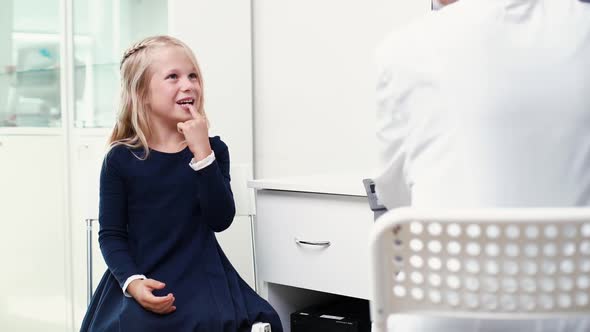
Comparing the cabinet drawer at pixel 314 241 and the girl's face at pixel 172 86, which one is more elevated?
the girl's face at pixel 172 86

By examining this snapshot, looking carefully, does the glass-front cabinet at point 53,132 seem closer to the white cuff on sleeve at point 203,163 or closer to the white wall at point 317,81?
the white wall at point 317,81

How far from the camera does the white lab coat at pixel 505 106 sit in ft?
3.04

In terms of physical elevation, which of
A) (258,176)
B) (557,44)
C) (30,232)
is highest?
(557,44)

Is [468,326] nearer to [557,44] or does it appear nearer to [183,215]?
[557,44]

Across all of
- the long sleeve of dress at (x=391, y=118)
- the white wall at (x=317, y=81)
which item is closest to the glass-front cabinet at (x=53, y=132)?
the white wall at (x=317, y=81)

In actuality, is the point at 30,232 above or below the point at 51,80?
below

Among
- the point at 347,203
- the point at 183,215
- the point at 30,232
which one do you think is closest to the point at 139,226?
the point at 183,215

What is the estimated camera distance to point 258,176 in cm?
277

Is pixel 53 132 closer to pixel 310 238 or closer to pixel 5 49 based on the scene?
pixel 5 49

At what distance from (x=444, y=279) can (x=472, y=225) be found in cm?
7

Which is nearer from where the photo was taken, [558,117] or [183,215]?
[558,117]

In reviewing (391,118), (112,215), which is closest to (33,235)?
(112,215)

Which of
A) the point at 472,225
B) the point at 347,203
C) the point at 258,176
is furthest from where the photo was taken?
the point at 258,176

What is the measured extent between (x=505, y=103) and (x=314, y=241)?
1.11m
